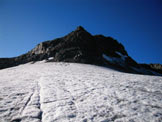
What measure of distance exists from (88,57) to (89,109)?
16261mm

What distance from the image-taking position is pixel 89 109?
2.37 m

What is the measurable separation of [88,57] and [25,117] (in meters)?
16.8

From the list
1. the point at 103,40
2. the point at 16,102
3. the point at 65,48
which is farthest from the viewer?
the point at 103,40

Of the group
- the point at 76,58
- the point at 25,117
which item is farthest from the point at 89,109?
the point at 76,58

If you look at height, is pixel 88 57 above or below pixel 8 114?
above

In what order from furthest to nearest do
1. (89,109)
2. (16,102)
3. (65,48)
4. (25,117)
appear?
(65,48), (16,102), (89,109), (25,117)

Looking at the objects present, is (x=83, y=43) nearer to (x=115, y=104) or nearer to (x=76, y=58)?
(x=76, y=58)

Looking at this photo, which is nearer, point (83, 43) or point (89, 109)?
point (89, 109)

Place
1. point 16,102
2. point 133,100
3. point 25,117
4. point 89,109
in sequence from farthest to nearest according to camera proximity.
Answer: point 133,100, point 16,102, point 89,109, point 25,117

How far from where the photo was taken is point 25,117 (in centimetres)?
195

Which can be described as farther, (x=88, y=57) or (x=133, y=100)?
(x=88, y=57)

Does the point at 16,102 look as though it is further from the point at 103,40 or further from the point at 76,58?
the point at 103,40

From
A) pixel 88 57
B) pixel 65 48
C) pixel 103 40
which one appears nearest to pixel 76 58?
pixel 88 57

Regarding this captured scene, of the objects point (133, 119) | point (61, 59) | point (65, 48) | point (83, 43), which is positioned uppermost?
point (83, 43)
